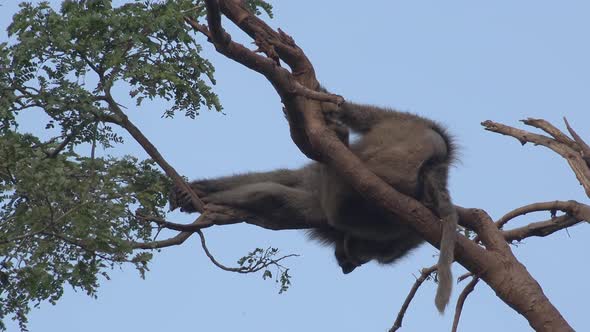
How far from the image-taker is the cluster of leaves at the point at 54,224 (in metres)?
6.67

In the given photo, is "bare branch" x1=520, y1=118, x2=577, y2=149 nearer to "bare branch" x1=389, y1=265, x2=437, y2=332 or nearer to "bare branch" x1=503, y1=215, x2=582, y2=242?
"bare branch" x1=503, y1=215, x2=582, y2=242

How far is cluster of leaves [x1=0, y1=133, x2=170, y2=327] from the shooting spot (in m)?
6.67

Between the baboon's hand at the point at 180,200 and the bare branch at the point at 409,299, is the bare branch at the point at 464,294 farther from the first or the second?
the baboon's hand at the point at 180,200

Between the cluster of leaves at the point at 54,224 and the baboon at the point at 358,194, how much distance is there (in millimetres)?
1685

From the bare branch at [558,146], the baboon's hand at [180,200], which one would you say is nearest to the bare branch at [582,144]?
the bare branch at [558,146]

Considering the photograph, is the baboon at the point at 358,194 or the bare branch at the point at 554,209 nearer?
the bare branch at the point at 554,209

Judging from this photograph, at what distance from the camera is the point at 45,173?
6684 mm

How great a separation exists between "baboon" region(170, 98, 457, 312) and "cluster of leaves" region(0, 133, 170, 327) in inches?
66.4

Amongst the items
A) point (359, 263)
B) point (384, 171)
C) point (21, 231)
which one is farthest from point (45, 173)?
point (359, 263)

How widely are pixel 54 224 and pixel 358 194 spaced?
8.36 ft

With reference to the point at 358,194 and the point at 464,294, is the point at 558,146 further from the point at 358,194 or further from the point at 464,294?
the point at 358,194

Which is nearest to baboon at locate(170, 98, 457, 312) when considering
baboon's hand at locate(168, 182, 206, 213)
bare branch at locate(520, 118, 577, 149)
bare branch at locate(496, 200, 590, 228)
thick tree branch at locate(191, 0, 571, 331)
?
baboon's hand at locate(168, 182, 206, 213)

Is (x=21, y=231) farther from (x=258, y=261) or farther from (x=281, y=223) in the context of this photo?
(x=281, y=223)

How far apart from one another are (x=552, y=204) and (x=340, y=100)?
1976 mm
